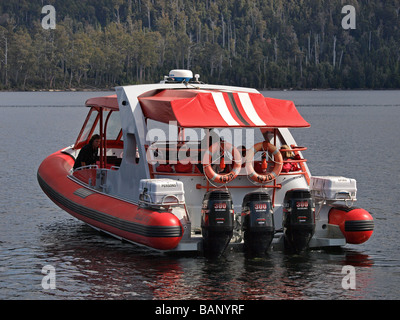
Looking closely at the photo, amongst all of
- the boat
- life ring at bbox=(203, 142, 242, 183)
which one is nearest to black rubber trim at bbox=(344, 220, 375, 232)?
the boat

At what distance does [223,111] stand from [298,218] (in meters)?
2.14

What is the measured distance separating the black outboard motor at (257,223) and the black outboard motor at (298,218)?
12.8 inches

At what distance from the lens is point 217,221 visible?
12.2 m

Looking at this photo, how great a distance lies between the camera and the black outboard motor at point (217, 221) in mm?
12219

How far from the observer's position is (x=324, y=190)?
1351cm

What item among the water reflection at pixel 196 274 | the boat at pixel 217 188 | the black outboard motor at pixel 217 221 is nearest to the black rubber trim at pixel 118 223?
the boat at pixel 217 188

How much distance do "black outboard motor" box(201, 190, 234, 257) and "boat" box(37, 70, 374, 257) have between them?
1 cm

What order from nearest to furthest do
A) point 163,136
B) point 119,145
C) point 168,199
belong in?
point 168,199, point 163,136, point 119,145

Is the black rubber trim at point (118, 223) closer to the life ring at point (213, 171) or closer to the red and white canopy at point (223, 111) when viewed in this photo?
the life ring at point (213, 171)

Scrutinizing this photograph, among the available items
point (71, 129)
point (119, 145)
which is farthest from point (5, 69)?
point (119, 145)

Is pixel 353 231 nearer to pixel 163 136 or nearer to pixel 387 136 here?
pixel 163 136

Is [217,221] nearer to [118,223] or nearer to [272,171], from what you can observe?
[272,171]

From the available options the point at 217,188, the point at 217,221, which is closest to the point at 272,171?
the point at 217,188
